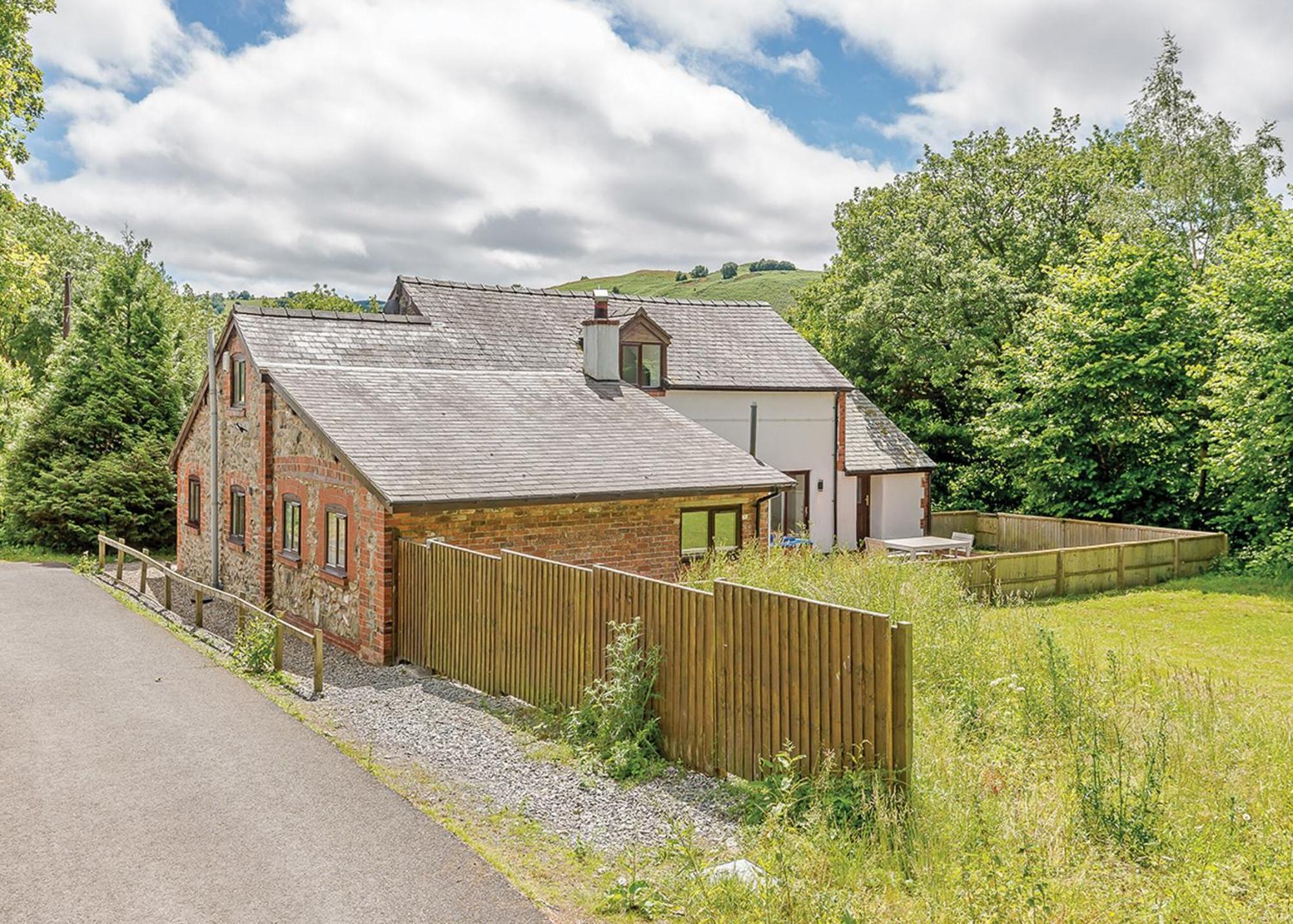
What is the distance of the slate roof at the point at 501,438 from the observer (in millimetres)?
14375

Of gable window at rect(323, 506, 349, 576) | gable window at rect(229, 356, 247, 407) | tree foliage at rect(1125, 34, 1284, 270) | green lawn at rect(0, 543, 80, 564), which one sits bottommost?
green lawn at rect(0, 543, 80, 564)

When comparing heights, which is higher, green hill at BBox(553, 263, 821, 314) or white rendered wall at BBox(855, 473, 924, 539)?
green hill at BBox(553, 263, 821, 314)

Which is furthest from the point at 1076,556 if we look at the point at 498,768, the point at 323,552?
the point at 498,768

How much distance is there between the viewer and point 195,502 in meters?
22.8

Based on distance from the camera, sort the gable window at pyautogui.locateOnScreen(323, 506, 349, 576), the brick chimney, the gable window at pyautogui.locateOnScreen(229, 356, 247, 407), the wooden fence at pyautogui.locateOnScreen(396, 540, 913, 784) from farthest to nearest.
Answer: the brick chimney
the gable window at pyautogui.locateOnScreen(229, 356, 247, 407)
the gable window at pyautogui.locateOnScreen(323, 506, 349, 576)
the wooden fence at pyautogui.locateOnScreen(396, 540, 913, 784)

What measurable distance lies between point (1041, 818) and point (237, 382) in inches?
691

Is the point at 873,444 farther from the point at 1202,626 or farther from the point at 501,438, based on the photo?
the point at 501,438

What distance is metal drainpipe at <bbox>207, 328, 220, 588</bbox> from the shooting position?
20.0m

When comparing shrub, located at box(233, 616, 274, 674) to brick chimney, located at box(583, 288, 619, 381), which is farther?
brick chimney, located at box(583, 288, 619, 381)

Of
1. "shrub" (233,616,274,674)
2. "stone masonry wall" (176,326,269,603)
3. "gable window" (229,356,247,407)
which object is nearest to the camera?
"shrub" (233,616,274,674)

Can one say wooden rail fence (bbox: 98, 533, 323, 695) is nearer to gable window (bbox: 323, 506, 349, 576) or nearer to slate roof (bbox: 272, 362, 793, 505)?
gable window (bbox: 323, 506, 349, 576)

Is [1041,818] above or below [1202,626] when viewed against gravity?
above

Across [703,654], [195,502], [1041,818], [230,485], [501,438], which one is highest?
[501,438]

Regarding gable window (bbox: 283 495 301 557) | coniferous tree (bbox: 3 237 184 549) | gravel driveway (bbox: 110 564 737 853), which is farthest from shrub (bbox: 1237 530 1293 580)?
coniferous tree (bbox: 3 237 184 549)
